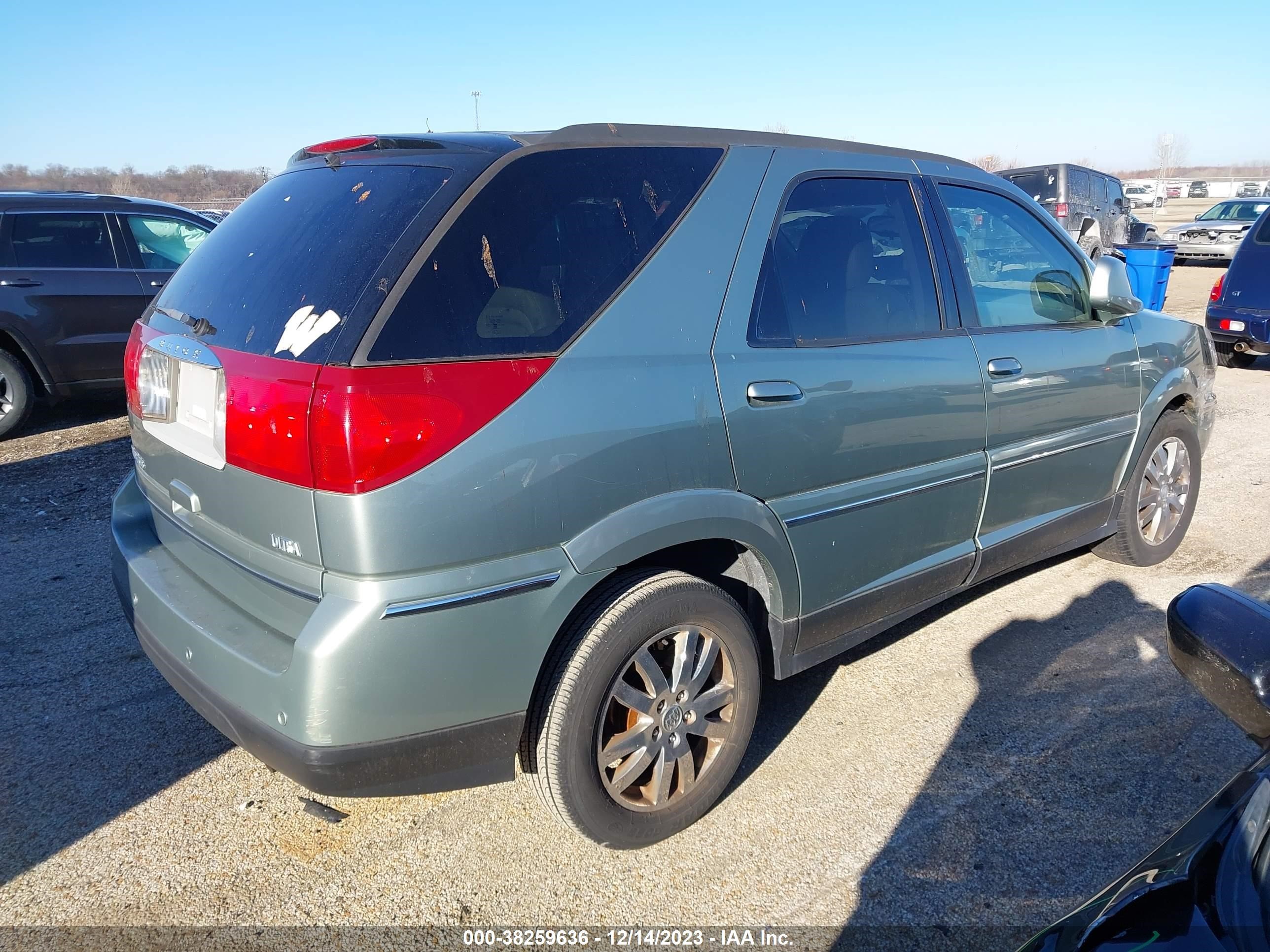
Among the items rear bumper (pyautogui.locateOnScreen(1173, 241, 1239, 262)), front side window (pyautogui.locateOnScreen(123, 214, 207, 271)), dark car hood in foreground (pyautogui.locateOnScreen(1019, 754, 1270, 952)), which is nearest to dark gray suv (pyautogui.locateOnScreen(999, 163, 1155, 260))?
rear bumper (pyautogui.locateOnScreen(1173, 241, 1239, 262))

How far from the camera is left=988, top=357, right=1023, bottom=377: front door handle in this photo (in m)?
3.34

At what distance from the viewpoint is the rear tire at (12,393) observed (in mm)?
6812

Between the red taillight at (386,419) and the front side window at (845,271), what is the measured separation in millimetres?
925

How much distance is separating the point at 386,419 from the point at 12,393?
6.32 meters

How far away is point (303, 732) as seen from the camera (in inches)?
81.7

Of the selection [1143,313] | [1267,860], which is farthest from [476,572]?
[1143,313]

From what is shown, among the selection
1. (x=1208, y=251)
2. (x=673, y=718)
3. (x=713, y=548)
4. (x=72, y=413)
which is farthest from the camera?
(x=1208, y=251)

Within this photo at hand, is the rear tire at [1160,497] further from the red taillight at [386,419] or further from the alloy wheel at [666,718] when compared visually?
the red taillight at [386,419]

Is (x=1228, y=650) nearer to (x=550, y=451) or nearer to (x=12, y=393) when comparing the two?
(x=550, y=451)

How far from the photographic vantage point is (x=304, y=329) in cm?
214

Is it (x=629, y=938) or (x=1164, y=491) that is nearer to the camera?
(x=629, y=938)

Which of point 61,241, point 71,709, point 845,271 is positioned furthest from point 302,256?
point 61,241

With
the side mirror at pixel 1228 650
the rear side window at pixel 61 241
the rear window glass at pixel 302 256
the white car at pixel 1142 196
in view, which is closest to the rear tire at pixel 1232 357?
the side mirror at pixel 1228 650

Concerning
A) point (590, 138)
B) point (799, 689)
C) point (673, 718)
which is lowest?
point (799, 689)
